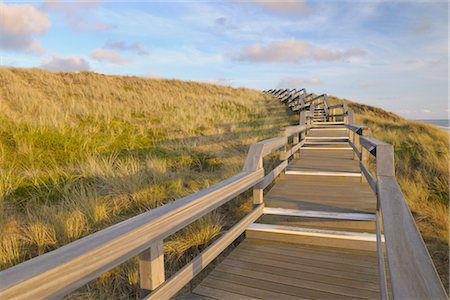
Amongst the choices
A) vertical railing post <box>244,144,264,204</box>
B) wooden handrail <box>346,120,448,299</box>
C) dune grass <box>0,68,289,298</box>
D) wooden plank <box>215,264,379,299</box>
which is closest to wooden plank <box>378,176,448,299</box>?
wooden handrail <box>346,120,448,299</box>

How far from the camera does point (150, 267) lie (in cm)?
198

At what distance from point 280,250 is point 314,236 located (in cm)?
45

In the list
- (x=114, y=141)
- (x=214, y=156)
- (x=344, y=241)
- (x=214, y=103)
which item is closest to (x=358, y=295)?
(x=344, y=241)

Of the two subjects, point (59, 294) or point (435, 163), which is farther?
point (435, 163)

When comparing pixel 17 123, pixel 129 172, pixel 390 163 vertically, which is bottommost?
pixel 129 172

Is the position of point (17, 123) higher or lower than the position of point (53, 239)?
higher

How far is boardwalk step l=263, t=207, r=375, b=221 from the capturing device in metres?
4.20

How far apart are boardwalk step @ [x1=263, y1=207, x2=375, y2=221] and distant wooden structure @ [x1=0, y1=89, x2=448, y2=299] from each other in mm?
13

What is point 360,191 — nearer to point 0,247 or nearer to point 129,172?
point 129,172

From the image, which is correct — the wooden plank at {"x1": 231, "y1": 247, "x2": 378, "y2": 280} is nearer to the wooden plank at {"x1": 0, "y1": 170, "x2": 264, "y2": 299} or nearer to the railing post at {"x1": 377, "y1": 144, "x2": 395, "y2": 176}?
the railing post at {"x1": 377, "y1": 144, "x2": 395, "y2": 176}

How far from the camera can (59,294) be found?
121 cm

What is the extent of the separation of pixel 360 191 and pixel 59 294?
18.1ft

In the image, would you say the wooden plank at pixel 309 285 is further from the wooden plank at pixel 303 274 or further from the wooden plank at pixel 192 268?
the wooden plank at pixel 192 268

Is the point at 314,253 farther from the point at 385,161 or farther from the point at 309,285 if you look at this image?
the point at 385,161
